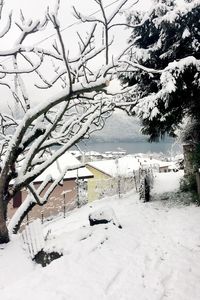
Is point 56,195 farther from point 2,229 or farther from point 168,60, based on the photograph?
point 2,229

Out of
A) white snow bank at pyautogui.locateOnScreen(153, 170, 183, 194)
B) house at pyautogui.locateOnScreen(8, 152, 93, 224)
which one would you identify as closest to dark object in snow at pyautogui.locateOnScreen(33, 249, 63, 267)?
white snow bank at pyautogui.locateOnScreen(153, 170, 183, 194)

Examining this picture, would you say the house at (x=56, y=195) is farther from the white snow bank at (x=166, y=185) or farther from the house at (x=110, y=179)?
the white snow bank at (x=166, y=185)

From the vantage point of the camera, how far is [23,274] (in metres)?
6.90

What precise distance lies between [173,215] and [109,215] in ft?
10.8

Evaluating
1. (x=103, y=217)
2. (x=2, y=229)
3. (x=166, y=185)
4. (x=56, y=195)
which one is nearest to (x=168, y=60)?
(x=103, y=217)

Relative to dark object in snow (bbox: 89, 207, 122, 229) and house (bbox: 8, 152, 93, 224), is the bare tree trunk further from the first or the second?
house (bbox: 8, 152, 93, 224)

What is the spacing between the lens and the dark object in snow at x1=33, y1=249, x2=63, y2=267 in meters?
7.56

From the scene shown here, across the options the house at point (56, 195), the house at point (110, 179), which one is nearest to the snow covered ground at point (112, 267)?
the house at point (110, 179)

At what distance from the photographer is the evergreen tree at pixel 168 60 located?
12.9 m

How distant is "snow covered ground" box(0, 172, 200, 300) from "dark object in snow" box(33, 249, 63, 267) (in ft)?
0.70

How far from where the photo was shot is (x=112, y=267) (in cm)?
700

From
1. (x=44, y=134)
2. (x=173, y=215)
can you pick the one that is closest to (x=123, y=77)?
(x=173, y=215)

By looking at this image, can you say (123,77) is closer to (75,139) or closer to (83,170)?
(75,139)

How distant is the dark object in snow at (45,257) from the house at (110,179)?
1289cm
